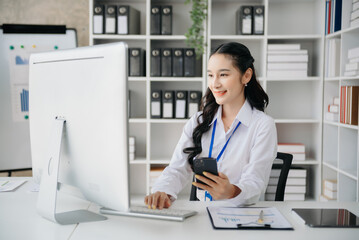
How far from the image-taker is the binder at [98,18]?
3.31m

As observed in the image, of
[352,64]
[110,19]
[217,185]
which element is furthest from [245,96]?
[110,19]

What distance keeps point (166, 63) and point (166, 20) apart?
378mm

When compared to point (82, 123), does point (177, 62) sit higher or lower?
higher

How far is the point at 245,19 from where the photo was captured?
10.7ft

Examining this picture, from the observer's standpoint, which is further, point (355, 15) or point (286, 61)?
point (286, 61)

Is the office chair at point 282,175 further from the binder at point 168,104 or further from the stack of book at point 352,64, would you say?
the binder at point 168,104

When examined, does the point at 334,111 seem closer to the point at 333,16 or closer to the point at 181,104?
the point at 333,16

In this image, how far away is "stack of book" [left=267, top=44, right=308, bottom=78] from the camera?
3.33 m

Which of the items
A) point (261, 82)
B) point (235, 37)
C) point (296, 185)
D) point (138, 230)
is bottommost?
point (296, 185)

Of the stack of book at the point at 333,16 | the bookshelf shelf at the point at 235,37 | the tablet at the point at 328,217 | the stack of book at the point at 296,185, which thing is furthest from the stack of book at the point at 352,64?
the tablet at the point at 328,217

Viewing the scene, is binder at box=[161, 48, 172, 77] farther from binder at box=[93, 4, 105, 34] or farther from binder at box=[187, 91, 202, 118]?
binder at box=[93, 4, 105, 34]

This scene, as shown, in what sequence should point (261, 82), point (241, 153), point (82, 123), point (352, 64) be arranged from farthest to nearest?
point (261, 82) < point (352, 64) < point (241, 153) < point (82, 123)

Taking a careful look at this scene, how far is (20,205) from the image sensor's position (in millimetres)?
1510

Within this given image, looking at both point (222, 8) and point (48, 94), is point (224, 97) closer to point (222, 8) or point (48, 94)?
point (48, 94)
